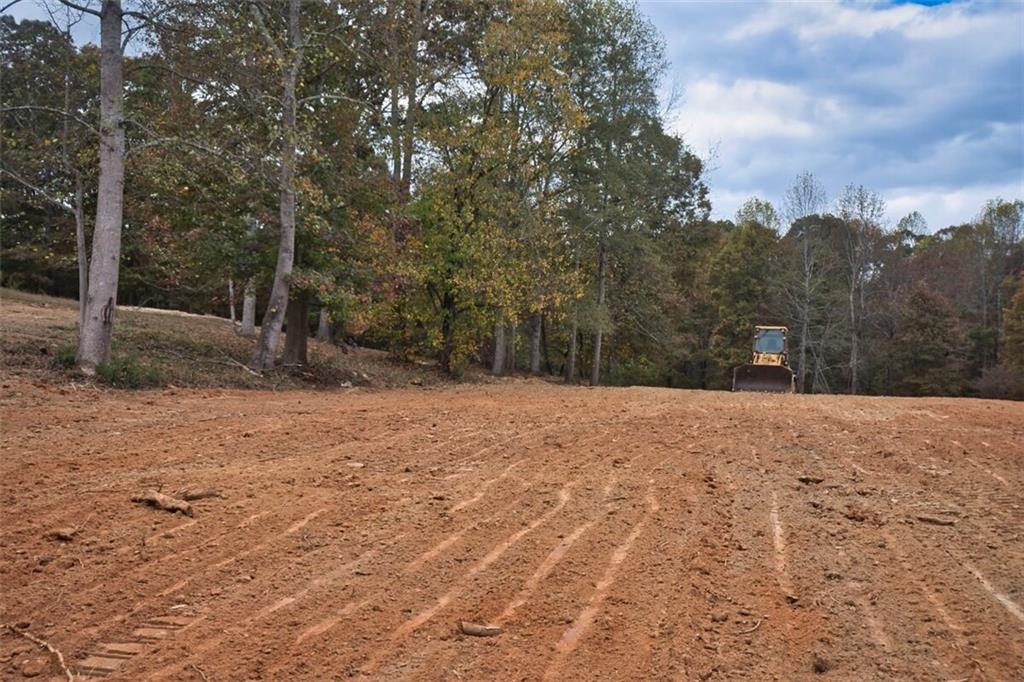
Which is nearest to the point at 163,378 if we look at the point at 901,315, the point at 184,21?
the point at 184,21

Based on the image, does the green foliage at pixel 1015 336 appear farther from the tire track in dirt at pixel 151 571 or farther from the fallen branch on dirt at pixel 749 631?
the tire track in dirt at pixel 151 571

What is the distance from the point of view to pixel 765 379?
2244 centimetres

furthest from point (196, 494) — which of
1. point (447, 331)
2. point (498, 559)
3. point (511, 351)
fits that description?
point (511, 351)

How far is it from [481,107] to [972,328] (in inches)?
1387

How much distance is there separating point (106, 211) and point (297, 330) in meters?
5.18

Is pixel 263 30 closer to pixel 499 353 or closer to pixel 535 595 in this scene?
pixel 535 595

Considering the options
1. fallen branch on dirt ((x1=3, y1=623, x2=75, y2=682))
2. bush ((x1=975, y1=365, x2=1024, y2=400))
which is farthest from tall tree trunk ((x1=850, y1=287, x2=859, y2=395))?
fallen branch on dirt ((x1=3, y1=623, x2=75, y2=682))

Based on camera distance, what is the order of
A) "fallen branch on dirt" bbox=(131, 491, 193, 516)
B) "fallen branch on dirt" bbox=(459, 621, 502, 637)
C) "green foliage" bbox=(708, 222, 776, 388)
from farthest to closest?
"green foliage" bbox=(708, 222, 776, 388) → "fallen branch on dirt" bbox=(131, 491, 193, 516) → "fallen branch on dirt" bbox=(459, 621, 502, 637)

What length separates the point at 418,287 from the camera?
1830cm

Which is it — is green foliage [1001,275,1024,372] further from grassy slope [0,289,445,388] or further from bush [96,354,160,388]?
bush [96,354,160,388]

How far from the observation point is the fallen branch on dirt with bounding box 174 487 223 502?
14.7ft

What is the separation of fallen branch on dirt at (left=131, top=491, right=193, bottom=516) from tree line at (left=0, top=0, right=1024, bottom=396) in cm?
698

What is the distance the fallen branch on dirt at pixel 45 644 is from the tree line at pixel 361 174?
8156 millimetres

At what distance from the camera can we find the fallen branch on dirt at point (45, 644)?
2.75 meters
